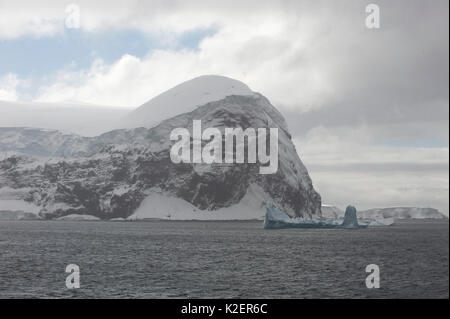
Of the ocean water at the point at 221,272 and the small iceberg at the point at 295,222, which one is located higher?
the small iceberg at the point at 295,222

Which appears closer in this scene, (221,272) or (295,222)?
(221,272)

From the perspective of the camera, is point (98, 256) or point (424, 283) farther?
point (98, 256)

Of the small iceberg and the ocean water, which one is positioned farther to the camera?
the small iceberg

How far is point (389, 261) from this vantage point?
258 feet

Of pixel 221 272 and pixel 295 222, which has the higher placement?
pixel 295 222

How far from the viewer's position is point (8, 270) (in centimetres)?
6788

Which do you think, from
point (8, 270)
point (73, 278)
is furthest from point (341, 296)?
point (8, 270)

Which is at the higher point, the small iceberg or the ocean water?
the small iceberg

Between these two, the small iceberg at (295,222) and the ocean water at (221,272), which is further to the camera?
the small iceberg at (295,222)
